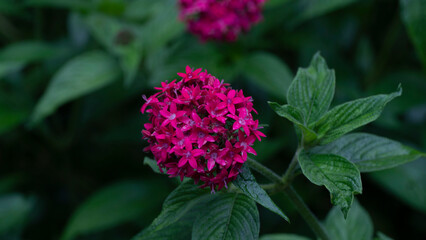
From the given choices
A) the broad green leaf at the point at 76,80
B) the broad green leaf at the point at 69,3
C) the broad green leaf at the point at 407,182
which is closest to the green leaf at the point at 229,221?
the broad green leaf at the point at 407,182

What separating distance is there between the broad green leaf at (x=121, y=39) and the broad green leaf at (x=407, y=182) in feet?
3.59

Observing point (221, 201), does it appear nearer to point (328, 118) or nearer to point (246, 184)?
point (246, 184)

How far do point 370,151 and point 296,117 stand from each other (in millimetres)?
245

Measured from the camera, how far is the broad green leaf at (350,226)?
1433mm

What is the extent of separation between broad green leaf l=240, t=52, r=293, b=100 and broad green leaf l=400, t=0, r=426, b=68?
0.51 metres

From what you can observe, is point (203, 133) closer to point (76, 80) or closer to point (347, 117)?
point (347, 117)

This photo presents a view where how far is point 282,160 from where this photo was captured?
239 cm

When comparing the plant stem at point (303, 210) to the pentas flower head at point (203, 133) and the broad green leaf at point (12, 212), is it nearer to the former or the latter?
the pentas flower head at point (203, 133)

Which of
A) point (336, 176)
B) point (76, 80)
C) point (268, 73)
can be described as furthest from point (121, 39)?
point (336, 176)

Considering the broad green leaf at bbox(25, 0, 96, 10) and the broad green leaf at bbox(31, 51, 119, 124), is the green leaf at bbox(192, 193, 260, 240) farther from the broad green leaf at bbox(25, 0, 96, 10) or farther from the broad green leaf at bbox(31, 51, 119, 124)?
the broad green leaf at bbox(25, 0, 96, 10)

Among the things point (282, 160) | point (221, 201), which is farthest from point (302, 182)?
point (221, 201)

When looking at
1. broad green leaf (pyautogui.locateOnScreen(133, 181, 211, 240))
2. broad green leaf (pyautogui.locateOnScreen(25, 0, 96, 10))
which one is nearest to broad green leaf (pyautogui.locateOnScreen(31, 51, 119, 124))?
broad green leaf (pyautogui.locateOnScreen(25, 0, 96, 10))

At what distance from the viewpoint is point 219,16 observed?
6.56 ft

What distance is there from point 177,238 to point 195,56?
1227mm
